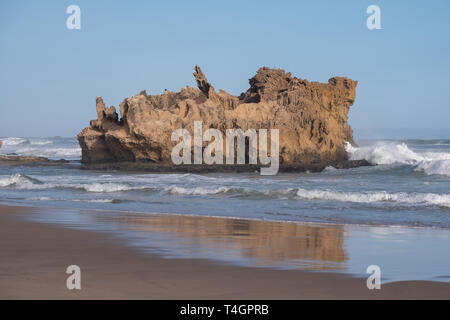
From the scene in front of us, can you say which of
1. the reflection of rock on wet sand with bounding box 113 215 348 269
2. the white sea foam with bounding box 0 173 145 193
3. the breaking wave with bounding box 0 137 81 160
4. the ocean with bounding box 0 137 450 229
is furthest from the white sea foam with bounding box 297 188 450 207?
the breaking wave with bounding box 0 137 81 160

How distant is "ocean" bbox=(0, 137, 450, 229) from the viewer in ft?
39.7

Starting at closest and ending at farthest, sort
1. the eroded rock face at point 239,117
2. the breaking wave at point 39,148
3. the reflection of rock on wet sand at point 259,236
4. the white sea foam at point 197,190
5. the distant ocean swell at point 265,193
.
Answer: the reflection of rock on wet sand at point 259,236 < the distant ocean swell at point 265,193 < the white sea foam at point 197,190 < the eroded rock face at point 239,117 < the breaking wave at point 39,148

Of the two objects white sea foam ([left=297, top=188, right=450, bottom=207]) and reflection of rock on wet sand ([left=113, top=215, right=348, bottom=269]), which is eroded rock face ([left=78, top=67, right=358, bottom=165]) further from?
reflection of rock on wet sand ([left=113, top=215, right=348, bottom=269])

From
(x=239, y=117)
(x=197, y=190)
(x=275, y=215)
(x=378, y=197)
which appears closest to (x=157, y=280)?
(x=275, y=215)

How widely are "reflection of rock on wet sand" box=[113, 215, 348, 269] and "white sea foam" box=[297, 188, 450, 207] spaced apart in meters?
4.52

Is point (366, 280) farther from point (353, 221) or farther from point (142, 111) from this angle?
point (142, 111)

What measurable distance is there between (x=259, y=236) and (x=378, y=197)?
Result: 21.0 feet

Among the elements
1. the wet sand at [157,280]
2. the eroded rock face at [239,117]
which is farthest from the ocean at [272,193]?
the wet sand at [157,280]

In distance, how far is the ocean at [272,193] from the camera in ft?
39.7

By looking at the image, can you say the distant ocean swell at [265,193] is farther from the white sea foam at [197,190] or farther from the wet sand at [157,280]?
the wet sand at [157,280]

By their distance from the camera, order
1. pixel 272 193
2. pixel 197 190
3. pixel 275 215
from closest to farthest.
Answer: pixel 275 215 → pixel 272 193 → pixel 197 190

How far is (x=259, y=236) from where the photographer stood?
8812 mm

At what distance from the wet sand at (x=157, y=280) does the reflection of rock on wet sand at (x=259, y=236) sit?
0.36 meters

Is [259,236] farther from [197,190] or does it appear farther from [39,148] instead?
[39,148]
